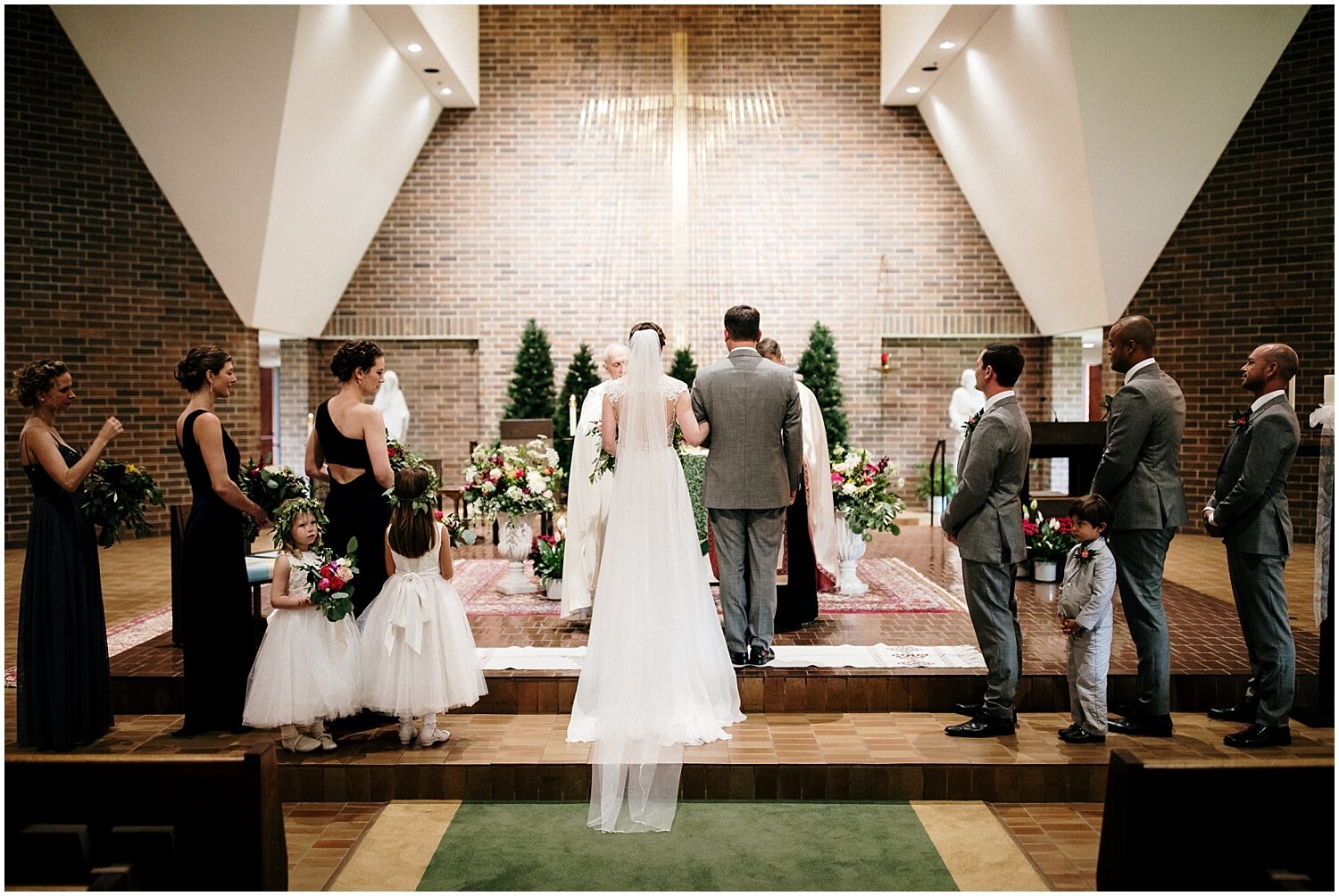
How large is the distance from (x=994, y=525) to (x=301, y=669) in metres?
2.78

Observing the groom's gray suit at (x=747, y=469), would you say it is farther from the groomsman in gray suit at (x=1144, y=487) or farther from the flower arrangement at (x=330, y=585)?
the flower arrangement at (x=330, y=585)

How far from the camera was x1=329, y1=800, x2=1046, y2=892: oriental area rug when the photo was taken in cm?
342

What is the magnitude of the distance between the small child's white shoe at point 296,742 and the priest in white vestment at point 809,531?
8.70ft

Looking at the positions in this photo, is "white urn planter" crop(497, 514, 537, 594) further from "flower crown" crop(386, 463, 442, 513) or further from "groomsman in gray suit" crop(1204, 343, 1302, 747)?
"groomsman in gray suit" crop(1204, 343, 1302, 747)

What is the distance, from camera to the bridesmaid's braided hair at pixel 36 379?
13.5 ft

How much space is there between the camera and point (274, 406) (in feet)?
42.9

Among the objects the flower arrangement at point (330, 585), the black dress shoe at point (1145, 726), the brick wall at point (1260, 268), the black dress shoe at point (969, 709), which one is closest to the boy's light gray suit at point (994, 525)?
the black dress shoe at point (969, 709)

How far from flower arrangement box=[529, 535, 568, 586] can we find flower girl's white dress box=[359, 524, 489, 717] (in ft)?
7.70

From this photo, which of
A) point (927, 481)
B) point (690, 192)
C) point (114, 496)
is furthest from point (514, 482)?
point (927, 481)

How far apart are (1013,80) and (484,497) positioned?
6.55 m

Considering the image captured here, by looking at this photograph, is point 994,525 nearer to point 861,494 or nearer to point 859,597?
point 861,494

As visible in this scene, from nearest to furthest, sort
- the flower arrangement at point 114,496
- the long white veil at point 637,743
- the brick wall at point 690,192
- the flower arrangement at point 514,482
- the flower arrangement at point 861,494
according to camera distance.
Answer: the long white veil at point 637,743 → the flower arrangement at point 114,496 → the flower arrangement at point 861,494 → the flower arrangement at point 514,482 → the brick wall at point 690,192

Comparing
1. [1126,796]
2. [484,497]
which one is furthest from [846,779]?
[484,497]

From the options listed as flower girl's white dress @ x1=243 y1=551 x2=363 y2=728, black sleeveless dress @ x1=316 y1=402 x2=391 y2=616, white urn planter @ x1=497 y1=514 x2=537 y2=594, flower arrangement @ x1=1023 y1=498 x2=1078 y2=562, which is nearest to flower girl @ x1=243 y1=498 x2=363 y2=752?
flower girl's white dress @ x1=243 y1=551 x2=363 y2=728
